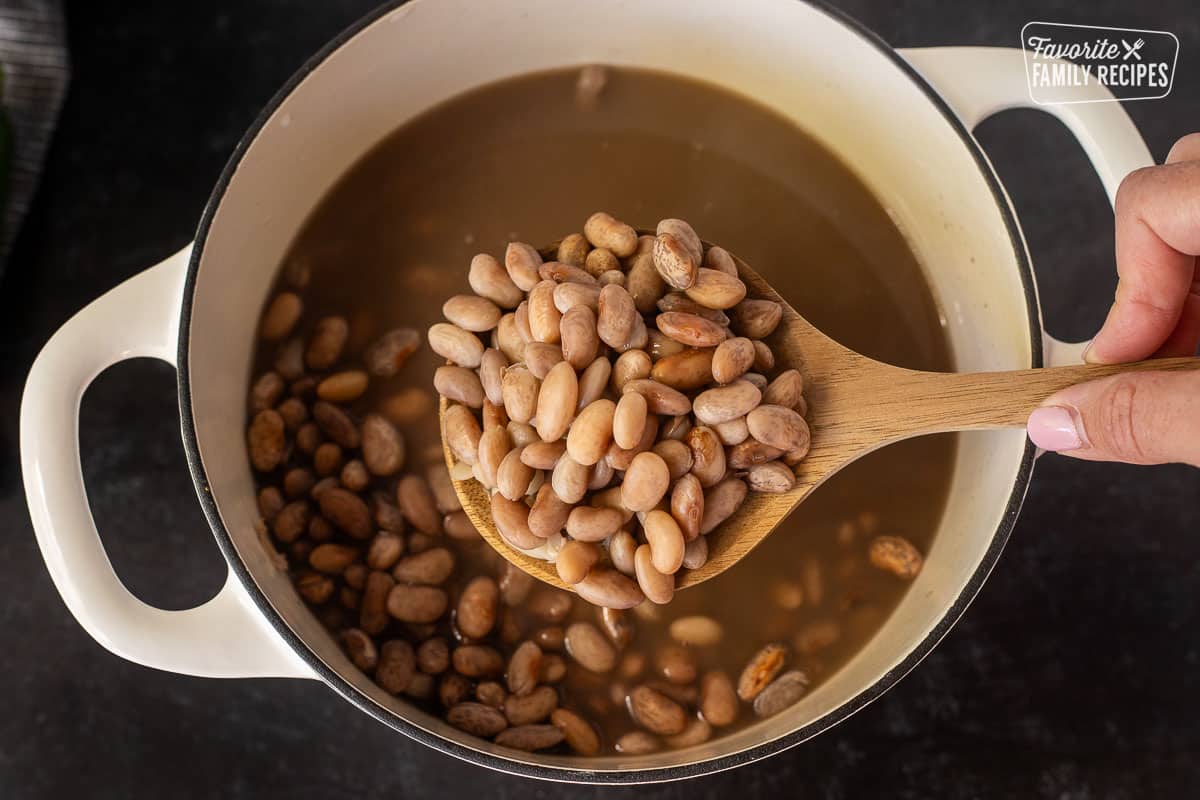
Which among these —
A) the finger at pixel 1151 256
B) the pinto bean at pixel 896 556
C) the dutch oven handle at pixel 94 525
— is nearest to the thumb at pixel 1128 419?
the finger at pixel 1151 256

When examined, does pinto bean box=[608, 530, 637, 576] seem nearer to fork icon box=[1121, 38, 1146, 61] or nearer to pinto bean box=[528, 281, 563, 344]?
pinto bean box=[528, 281, 563, 344]

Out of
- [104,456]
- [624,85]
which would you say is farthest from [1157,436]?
[104,456]

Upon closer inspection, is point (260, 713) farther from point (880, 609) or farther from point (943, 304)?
point (943, 304)

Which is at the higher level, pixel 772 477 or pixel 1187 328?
pixel 1187 328

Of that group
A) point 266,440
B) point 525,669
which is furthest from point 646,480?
point 266,440

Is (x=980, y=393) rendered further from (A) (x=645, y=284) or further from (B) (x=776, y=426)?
(A) (x=645, y=284)

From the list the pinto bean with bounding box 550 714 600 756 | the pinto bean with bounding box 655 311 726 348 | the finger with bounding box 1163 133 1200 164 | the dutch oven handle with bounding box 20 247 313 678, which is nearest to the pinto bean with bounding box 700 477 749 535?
the pinto bean with bounding box 655 311 726 348
